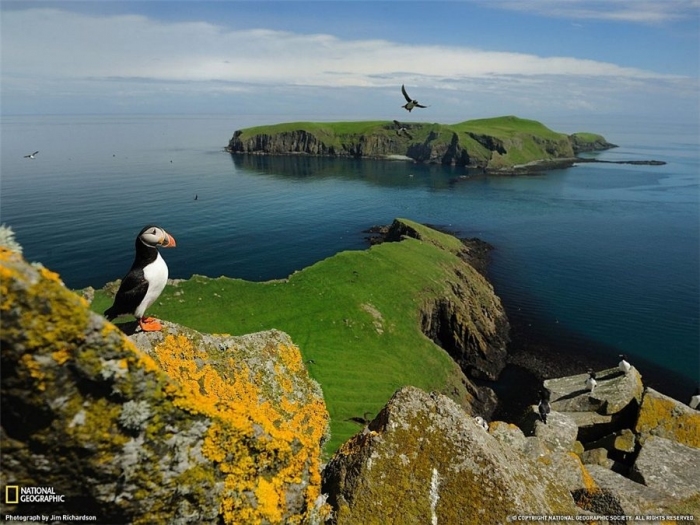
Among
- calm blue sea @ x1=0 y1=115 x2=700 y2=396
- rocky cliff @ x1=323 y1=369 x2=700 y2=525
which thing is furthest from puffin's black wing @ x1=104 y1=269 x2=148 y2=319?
calm blue sea @ x1=0 y1=115 x2=700 y2=396

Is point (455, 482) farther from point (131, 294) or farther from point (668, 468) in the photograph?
point (668, 468)

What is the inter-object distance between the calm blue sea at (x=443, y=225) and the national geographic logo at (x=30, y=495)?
6370 cm

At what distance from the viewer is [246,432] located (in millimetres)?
7770

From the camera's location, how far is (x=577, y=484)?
46.0 ft

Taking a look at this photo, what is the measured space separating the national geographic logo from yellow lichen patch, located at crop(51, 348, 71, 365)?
6.71 feet

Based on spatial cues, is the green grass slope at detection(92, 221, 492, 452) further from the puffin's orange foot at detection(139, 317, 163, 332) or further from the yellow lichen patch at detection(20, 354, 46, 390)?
the yellow lichen patch at detection(20, 354, 46, 390)

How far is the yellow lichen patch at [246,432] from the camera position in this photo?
7539 mm

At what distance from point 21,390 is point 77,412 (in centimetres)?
80

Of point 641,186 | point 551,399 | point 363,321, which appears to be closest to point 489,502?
point 551,399

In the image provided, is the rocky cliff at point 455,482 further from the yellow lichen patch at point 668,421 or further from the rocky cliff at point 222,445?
the yellow lichen patch at point 668,421

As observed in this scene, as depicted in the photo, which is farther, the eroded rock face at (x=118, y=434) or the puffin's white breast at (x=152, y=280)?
the puffin's white breast at (x=152, y=280)

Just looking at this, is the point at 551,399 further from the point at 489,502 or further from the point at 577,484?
the point at 489,502

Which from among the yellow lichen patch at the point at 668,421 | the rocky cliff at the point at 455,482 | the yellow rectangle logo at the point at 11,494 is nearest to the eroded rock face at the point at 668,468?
A: the rocky cliff at the point at 455,482

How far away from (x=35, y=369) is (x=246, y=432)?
357cm
